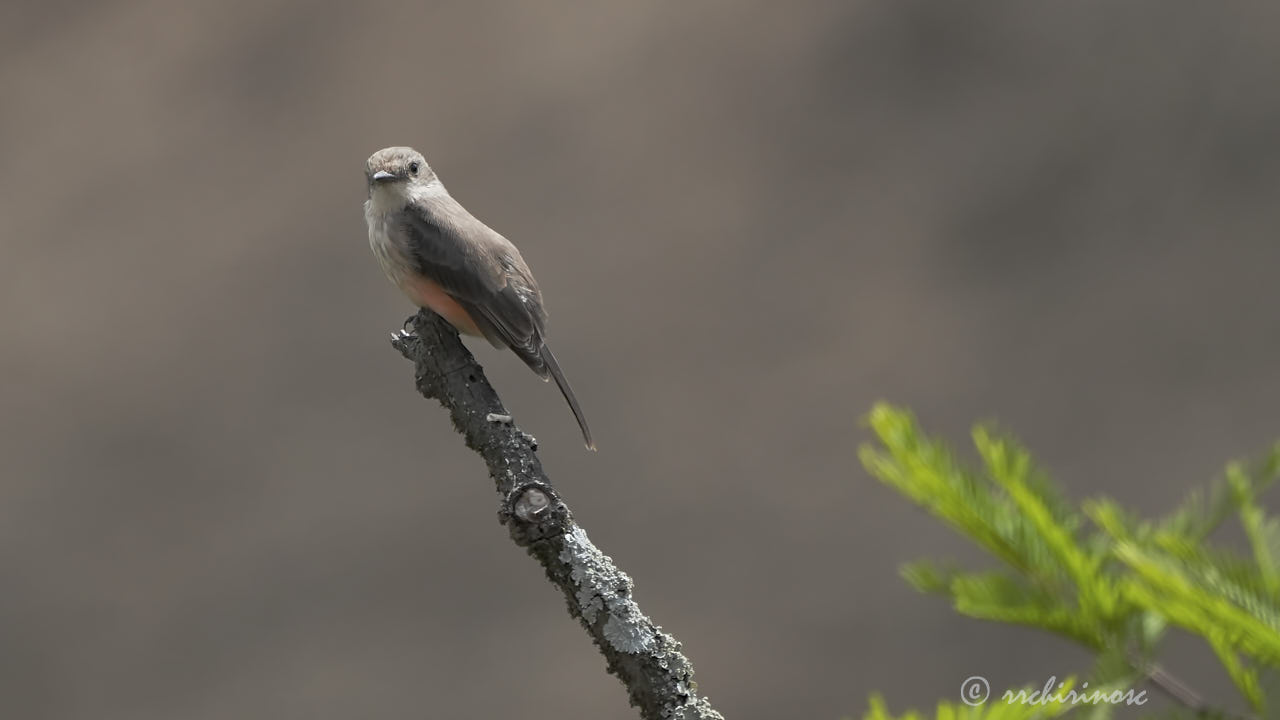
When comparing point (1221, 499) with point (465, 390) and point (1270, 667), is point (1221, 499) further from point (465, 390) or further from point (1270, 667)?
point (465, 390)

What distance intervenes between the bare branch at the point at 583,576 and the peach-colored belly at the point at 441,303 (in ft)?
1.52

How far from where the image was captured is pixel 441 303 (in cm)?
149

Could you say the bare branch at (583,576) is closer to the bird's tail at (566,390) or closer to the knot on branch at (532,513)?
the knot on branch at (532,513)

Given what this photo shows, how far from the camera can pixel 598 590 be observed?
2.93ft

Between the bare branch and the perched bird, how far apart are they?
0.38 metres

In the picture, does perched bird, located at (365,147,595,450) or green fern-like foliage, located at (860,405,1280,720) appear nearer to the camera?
green fern-like foliage, located at (860,405,1280,720)

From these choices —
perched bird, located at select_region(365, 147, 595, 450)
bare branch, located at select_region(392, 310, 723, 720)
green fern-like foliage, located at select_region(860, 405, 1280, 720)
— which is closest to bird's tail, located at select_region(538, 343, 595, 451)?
perched bird, located at select_region(365, 147, 595, 450)

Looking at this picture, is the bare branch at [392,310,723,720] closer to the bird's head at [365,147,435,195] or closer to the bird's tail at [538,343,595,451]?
the bird's tail at [538,343,595,451]

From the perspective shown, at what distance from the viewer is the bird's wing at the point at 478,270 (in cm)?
148

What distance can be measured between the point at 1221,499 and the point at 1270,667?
2.9 inches

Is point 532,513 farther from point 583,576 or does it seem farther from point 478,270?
point 478,270

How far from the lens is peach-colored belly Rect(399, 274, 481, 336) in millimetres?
1484

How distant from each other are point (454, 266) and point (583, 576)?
71 centimetres

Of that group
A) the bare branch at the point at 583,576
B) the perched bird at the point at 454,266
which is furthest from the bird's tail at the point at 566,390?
the bare branch at the point at 583,576
